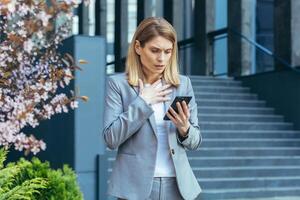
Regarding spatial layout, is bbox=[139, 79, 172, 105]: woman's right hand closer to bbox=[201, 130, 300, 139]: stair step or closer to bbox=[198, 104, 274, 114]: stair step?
bbox=[201, 130, 300, 139]: stair step

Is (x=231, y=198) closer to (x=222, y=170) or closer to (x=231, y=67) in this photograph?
(x=222, y=170)

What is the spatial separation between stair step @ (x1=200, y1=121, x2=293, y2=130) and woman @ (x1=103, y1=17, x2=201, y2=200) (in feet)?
26.8

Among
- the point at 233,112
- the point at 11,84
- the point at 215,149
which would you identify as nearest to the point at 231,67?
the point at 233,112

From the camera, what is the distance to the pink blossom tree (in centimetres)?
269

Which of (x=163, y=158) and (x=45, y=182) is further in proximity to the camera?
(x=45, y=182)

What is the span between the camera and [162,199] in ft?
8.27

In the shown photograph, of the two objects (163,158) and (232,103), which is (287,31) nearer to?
(232,103)

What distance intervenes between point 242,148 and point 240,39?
5.30m

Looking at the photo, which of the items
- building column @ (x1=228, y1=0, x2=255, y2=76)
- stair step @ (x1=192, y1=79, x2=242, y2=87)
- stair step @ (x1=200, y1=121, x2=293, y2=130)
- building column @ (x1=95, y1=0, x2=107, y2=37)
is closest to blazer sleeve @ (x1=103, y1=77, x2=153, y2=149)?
stair step @ (x1=200, y1=121, x2=293, y2=130)

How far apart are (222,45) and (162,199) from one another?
14042 millimetres

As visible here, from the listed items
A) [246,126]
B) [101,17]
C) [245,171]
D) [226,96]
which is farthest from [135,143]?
[101,17]

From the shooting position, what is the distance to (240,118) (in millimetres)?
11609

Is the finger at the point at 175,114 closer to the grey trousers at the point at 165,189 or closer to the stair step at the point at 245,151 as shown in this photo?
the grey trousers at the point at 165,189

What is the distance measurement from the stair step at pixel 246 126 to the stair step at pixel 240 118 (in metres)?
0.22
